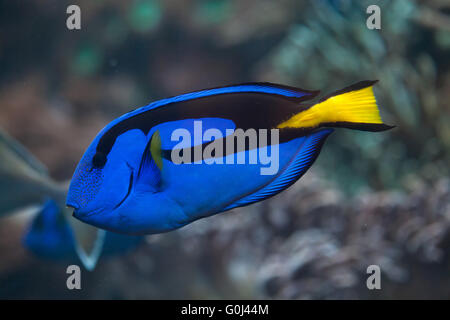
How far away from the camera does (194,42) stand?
6.32 ft

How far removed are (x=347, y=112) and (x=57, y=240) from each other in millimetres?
1001

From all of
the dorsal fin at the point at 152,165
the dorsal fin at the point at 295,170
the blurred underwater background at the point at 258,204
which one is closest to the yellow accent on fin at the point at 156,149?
the dorsal fin at the point at 152,165

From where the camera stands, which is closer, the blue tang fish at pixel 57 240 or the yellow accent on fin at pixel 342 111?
→ the yellow accent on fin at pixel 342 111

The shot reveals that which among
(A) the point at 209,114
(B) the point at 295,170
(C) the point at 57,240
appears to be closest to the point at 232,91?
(A) the point at 209,114

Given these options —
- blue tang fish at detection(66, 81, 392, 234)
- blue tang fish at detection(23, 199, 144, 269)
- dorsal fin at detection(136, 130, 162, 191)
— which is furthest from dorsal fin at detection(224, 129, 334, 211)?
blue tang fish at detection(23, 199, 144, 269)

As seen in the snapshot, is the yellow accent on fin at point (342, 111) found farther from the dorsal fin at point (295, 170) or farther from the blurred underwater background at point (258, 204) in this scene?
the blurred underwater background at point (258, 204)

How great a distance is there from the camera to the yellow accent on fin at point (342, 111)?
57 cm

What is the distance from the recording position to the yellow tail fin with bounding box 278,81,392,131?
0.57 meters

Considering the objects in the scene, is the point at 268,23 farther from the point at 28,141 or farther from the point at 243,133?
the point at 243,133

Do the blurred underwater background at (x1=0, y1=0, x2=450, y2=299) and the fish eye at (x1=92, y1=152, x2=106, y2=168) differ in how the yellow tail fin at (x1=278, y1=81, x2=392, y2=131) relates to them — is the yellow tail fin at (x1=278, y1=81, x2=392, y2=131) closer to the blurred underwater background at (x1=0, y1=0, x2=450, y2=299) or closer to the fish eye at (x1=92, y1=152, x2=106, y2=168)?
the fish eye at (x1=92, y1=152, x2=106, y2=168)

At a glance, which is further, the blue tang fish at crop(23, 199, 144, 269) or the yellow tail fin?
the blue tang fish at crop(23, 199, 144, 269)

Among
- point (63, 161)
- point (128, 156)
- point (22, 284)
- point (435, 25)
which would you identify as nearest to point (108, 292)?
point (22, 284)

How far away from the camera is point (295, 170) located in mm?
592

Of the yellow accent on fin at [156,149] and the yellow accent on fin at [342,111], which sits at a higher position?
the yellow accent on fin at [342,111]
